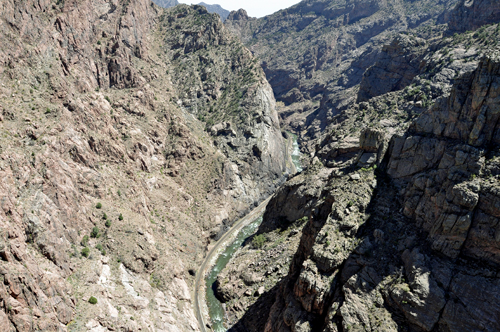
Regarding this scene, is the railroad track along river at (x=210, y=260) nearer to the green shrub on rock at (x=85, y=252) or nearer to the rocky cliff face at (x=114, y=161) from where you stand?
the rocky cliff face at (x=114, y=161)

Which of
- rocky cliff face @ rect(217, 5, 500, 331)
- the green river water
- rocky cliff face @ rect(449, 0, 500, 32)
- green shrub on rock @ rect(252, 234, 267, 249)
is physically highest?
rocky cliff face @ rect(449, 0, 500, 32)

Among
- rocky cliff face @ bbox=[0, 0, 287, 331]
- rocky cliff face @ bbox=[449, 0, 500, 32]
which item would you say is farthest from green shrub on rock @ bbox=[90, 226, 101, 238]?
rocky cliff face @ bbox=[449, 0, 500, 32]

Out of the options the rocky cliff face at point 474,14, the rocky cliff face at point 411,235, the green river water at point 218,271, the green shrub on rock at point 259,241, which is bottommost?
the green river water at point 218,271

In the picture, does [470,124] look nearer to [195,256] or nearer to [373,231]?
[373,231]

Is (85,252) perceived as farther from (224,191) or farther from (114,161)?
(224,191)

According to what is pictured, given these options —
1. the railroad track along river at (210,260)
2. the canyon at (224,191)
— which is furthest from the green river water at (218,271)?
the canyon at (224,191)

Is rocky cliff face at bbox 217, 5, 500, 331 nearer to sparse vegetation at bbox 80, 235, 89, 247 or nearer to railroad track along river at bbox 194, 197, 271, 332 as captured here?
railroad track along river at bbox 194, 197, 271, 332
